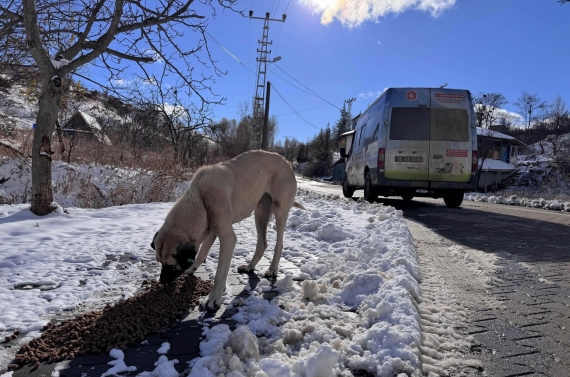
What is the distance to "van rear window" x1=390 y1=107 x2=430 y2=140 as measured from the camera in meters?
10.2

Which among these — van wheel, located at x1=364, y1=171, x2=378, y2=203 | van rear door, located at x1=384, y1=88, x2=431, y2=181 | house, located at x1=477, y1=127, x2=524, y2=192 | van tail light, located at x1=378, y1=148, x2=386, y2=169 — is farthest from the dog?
house, located at x1=477, y1=127, x2=524, y2=192

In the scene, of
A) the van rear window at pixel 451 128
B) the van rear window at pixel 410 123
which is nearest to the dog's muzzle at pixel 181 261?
the van rear window at pixel 410 123

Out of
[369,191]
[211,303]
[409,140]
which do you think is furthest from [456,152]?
[211,303]

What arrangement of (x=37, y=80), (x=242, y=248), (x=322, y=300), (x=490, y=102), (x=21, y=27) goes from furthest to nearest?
(x=490, y=102)
(x=37, y=80)
(x=21, y=27)
(x=242, y=248)
(x=322, y=300)

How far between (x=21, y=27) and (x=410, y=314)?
9293 millimetres

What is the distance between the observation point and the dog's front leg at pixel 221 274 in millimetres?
2887

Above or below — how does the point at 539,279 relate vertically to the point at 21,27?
below

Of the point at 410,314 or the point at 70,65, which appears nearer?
the point at 410,314

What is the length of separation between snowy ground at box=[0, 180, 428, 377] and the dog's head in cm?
52

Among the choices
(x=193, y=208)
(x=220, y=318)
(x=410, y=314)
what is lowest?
(x=220, y=318)

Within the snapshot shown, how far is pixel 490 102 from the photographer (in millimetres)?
62781

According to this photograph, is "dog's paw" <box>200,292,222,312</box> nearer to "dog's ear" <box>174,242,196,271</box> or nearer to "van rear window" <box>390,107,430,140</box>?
"dog's ear" <box>174,242,196,271</box>

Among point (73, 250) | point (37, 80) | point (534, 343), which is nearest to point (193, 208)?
point (73, 250)

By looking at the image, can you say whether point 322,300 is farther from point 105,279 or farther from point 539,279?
point 539,279
